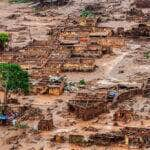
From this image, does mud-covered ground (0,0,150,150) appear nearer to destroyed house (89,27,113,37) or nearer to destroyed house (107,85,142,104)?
destroyed house (107,85,142,104)

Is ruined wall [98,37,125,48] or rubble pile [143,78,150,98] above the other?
ruined wall [98,37,125,48]

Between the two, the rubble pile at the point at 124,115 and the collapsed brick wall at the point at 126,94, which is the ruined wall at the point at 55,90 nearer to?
the collapsed brick wall at the point at 126,94

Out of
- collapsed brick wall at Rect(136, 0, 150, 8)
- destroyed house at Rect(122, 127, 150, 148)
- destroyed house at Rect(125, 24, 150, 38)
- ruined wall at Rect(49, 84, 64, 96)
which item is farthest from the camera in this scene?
collapsed brick wall at Rect(136, 0, 150, 8)

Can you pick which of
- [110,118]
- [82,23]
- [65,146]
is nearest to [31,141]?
[65,146]

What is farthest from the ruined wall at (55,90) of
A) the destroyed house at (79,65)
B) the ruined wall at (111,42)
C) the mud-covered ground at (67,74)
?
the ruined wall at (111,42)

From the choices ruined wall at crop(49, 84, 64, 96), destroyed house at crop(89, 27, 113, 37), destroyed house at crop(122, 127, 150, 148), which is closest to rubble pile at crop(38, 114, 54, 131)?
destroyed house at crop(122, 127, 150, 148)

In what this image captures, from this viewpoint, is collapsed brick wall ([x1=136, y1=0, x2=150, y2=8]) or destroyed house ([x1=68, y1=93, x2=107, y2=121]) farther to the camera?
collapsed brick wall ([x1=136, y1=0, x2=150, y2=8])

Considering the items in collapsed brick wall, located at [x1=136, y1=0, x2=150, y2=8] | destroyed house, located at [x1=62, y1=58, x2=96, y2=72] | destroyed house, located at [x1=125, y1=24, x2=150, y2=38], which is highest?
collapsed brick wall, located at [x1=136, y1=0, x2=150, y2=8]

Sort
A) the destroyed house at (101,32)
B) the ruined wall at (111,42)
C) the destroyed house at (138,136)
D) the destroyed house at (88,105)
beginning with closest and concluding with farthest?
1. the destroyed house at (138,136)
2. the destroyed house at (88,105)
3. the ruined wall at (111,42)
4. the destroyed house at (101,32)
